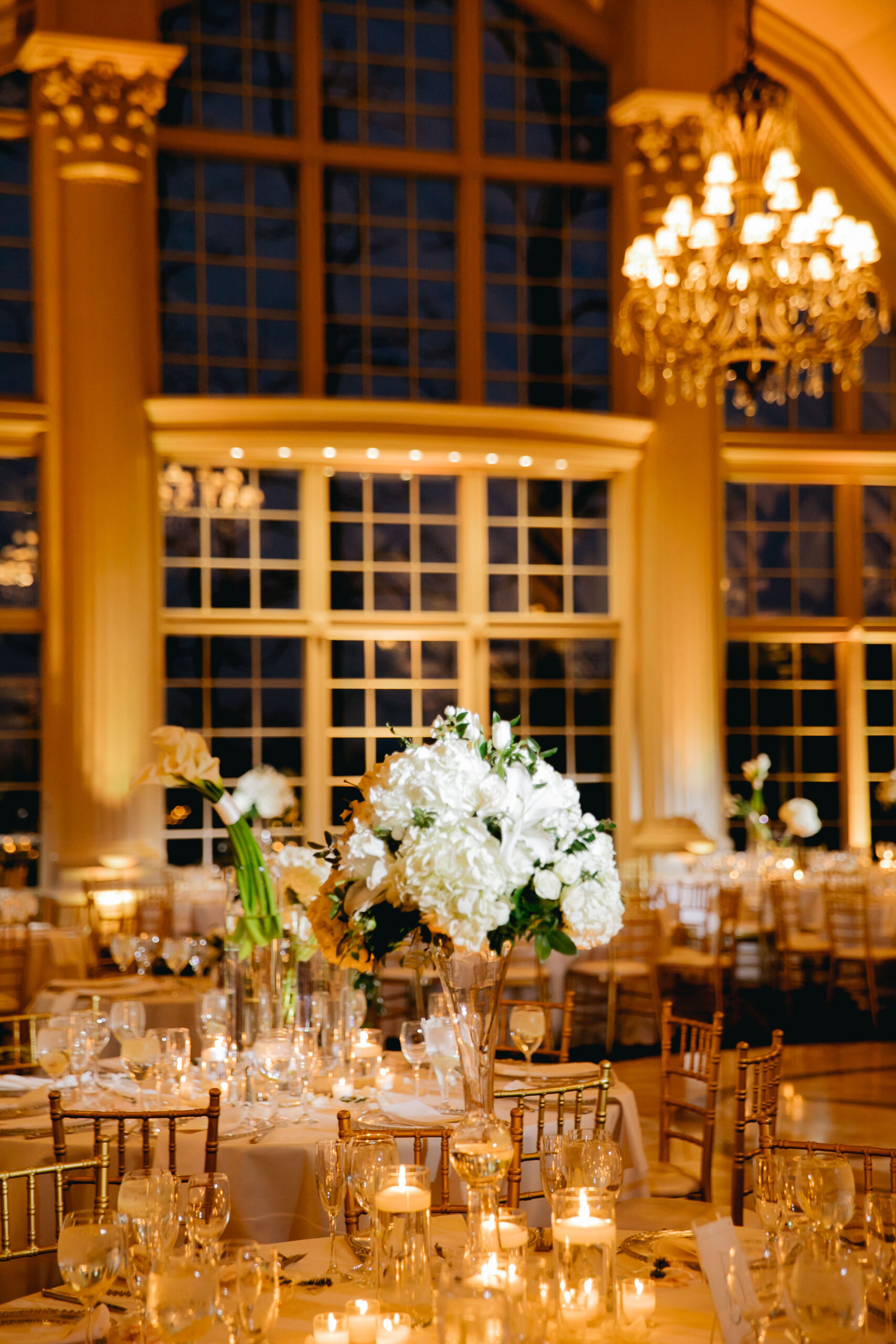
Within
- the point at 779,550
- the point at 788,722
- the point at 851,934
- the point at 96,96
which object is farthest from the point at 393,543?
the point at 851,934

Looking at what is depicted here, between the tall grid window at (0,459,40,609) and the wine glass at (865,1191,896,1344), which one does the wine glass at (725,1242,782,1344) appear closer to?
the wine glass at (865,1191,896,1344)

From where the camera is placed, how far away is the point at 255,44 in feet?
35.4

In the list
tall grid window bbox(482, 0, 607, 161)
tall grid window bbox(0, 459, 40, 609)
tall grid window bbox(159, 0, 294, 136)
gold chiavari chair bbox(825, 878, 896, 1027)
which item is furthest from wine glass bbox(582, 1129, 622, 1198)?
tall grid window bbox(482, 0, 607, 161)

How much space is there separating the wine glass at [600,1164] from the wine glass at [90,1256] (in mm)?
759

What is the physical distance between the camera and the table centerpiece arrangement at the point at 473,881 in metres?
2.11

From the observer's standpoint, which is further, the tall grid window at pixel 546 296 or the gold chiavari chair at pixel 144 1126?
the tall grid window at pixel 546 296

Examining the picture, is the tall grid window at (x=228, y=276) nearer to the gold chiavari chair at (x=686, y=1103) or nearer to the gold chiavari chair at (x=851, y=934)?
the gold chiavari chair at (x=851, y=934)

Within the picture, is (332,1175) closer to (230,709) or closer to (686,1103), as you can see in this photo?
(686,1103)

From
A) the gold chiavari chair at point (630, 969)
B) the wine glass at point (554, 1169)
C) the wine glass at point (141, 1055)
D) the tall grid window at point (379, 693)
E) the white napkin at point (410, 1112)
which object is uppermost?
the tall grid window at point (379, 693)

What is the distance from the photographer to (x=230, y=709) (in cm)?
1055

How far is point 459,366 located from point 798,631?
3548 mm

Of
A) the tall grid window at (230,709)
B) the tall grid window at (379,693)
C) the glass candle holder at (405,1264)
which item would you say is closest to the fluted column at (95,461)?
the tall grid window at (230,709)

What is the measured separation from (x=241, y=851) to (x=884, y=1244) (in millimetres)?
2221

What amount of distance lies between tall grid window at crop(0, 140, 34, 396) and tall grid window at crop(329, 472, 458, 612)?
2371mm
